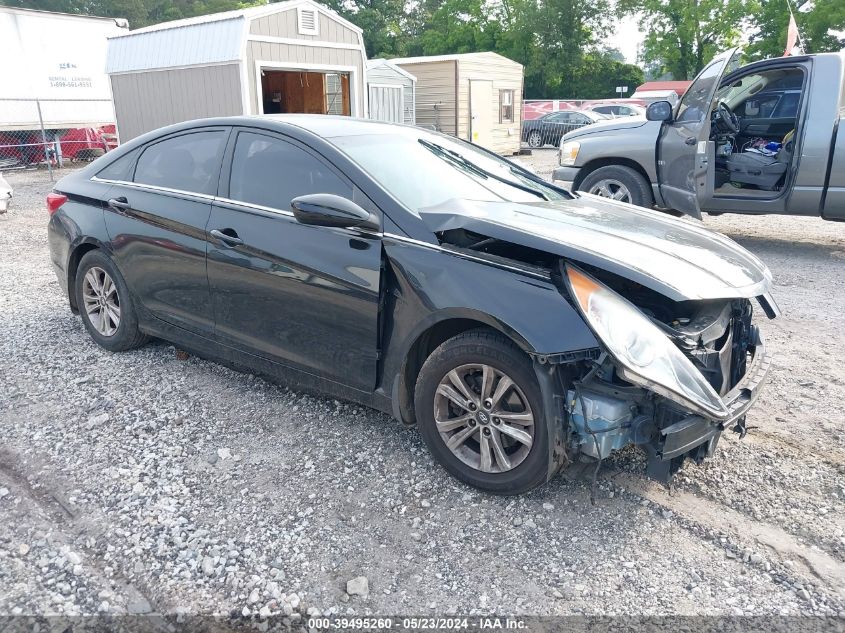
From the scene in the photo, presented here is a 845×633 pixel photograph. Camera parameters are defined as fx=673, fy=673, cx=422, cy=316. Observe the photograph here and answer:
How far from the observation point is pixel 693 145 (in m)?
6.99

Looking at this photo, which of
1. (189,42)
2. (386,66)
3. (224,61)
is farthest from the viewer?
(386,66)

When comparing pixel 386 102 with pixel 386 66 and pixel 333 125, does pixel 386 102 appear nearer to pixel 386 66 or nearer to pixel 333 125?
pixel 386 66

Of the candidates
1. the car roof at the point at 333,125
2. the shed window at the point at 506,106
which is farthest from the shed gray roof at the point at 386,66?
the car roof at the point at 333,125

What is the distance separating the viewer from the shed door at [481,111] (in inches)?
867

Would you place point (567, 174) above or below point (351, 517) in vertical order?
above

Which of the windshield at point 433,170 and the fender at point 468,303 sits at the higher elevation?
the windshield at point 433,170

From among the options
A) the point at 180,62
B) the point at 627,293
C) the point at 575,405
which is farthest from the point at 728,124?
the point at 180,62

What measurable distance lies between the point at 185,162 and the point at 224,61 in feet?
37.1

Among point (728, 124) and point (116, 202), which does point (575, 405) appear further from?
point (728, 124)

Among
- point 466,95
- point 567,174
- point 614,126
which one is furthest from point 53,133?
point 614,126

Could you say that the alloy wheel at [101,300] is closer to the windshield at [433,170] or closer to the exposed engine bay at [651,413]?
the windshield at [433,170]

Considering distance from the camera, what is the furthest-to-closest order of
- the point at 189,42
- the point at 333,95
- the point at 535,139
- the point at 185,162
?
the point at 535,139, the point at 333,95, the point at 189,42, the point at 185,162

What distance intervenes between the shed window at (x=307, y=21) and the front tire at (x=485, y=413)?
14.1 meters

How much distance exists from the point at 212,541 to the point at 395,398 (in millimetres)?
1018
